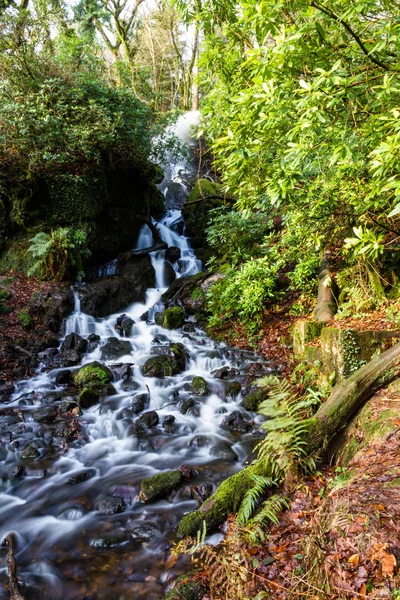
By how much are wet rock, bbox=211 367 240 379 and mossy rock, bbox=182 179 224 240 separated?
796 cm

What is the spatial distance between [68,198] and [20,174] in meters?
1.57

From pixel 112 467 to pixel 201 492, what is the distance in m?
1.60

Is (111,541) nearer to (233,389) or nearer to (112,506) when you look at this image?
(112,506)

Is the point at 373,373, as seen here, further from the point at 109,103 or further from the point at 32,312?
the point at 109,103

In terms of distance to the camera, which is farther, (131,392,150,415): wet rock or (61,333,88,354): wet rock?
(61,333,88,354): wet rock

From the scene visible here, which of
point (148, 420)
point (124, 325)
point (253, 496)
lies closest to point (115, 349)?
point (124, 325)

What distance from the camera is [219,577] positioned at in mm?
2980

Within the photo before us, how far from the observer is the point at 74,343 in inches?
361

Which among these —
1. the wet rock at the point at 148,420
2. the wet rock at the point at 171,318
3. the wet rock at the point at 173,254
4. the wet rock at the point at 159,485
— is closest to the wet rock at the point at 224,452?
the wet rock at the point at 159,485

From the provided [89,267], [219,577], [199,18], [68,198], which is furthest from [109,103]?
[219,577]

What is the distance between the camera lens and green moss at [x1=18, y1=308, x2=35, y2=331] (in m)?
9.17

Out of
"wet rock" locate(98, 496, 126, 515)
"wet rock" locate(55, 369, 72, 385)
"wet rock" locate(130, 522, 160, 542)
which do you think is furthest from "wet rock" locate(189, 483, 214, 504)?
"wet rock" locate(55, 369, 72, 385)

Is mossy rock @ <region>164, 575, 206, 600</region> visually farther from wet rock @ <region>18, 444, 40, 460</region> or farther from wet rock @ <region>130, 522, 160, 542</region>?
wet rock @ <region>18, 444, 40, 460</region>

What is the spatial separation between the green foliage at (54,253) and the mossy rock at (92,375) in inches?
170
